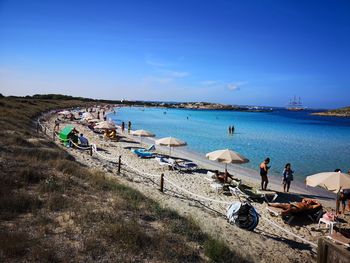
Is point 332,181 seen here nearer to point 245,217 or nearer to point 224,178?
point 245,217

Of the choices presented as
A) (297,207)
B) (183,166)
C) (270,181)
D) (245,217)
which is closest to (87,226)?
(245,217)

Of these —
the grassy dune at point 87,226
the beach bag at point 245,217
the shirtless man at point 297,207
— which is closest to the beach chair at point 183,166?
the shirtless man at point 297,207

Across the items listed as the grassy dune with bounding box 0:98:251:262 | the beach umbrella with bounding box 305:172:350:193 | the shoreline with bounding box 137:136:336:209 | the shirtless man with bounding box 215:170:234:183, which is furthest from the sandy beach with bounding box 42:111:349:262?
the beach umbrella with bounding box 305:172:350:193

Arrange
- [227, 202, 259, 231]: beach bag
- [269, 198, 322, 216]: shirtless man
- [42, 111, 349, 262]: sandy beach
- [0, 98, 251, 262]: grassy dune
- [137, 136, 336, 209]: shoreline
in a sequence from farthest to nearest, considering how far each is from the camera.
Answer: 1. [137, 136, 336, 209]: shoreline
2. [269, 198, 322, 216]: shirtless man
3. [227, 202, 259, 231]: beach bag
4. [42, 111, 349, 262]: sandy beach
5. [0, 98, 251, 262]: grassy dune

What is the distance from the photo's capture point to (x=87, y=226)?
248 inches

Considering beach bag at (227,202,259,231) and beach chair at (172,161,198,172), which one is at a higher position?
beach bag at (227,202,259,231)

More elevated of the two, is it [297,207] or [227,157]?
[227,157]

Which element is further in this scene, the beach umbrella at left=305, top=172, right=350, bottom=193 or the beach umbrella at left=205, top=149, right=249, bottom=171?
the beach umbrella at left=205, top=149, right=249, bottom=171

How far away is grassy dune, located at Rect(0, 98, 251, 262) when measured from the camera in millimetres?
5227

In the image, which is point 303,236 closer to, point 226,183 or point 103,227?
point 226,183

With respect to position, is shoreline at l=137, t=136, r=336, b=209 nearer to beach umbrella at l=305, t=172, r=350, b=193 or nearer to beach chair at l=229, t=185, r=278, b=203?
beach chair at l=229, t=185, r=278, b=203

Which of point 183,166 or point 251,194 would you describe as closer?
point 251,194

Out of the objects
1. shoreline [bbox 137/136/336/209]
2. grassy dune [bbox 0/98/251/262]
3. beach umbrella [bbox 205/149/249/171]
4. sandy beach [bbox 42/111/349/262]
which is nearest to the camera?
grassy dune [bbox 0/98/251/262]

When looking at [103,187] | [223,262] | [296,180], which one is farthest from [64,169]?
[296,180]
